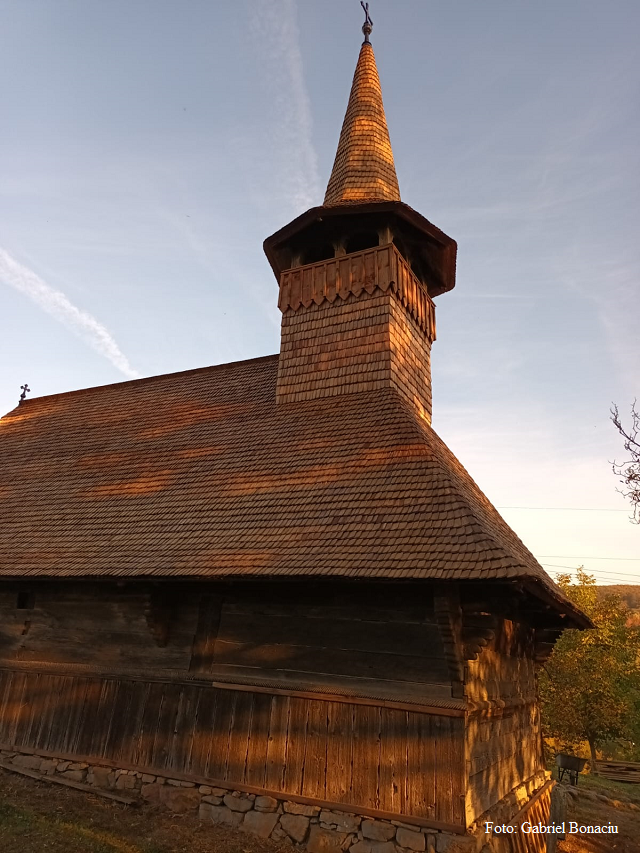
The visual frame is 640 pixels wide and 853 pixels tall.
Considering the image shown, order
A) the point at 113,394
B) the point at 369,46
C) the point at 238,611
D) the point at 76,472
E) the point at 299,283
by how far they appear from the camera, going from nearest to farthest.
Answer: the point at 238,611
the point at 76,472
the point at 299,283
the point at 113,394
the point at 369,46

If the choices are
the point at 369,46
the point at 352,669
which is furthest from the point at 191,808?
the point at 369,46

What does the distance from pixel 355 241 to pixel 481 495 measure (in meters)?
5.79

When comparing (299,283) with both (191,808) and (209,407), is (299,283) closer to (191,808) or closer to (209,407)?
(209,407)

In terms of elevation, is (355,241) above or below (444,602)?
above

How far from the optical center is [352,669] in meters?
6.52

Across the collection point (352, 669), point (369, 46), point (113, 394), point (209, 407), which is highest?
point (369, 46)

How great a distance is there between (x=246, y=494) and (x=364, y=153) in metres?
8.95

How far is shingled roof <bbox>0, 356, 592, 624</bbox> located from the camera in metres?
6.43

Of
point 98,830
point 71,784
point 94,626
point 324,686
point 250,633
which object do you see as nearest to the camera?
point 98,830

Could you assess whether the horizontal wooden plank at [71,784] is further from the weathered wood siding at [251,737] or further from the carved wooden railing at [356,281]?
the carved wooden railing at [356,281]

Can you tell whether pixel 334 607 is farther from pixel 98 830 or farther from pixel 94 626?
pixel 94 626

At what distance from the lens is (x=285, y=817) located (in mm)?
6262

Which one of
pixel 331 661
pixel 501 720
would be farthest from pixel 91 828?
pixel 501 720

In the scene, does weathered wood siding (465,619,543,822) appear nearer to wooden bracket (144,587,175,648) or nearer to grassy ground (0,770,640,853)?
grassy ground (0,770,640,853)
